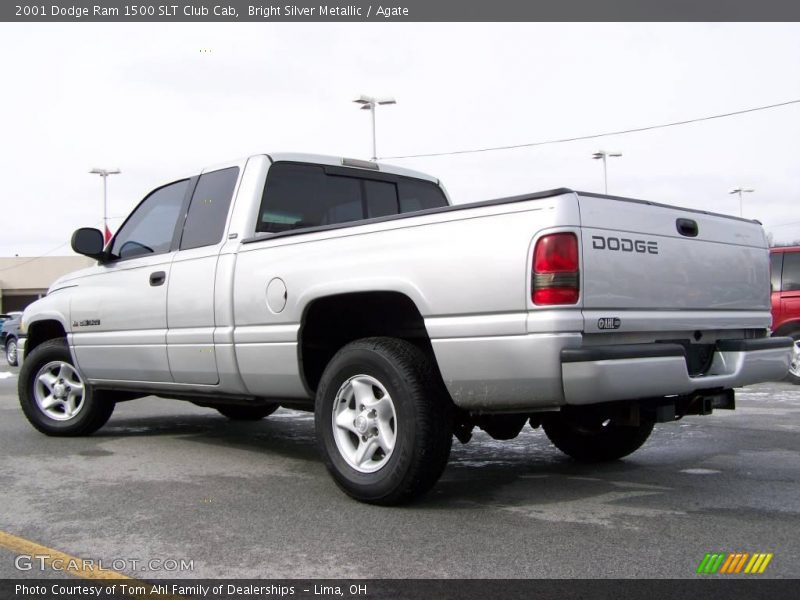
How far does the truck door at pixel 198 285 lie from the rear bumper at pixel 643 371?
2626mm

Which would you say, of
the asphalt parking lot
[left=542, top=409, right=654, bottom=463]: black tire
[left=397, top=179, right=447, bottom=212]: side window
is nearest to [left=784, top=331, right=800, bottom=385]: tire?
the asphalt parking lot

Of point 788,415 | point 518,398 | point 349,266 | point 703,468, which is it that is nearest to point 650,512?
point 518,398

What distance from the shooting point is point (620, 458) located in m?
5.89

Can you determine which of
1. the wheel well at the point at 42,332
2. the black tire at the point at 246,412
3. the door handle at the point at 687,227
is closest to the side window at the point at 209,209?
the wheel well at the point at 42,332

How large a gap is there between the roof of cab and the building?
51866 millimetres

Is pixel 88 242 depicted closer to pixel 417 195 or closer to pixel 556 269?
pixel 417 195

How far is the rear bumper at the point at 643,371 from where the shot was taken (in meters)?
3.82

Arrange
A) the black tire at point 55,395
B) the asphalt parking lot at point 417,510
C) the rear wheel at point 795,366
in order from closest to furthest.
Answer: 1. the asphalt parking lot at point 417,510
2. the black tire at point 55,395
3. the rear wheel at point 795,366

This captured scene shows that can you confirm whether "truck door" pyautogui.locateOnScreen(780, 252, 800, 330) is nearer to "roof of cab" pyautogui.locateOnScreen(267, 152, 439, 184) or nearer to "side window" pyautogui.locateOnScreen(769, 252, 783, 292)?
"side window" pyautogui.locateOnScreen(769, 252, 783, 292)

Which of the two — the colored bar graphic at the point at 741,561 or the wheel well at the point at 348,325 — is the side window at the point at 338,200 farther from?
the colored bar graphic at the point at 741,561

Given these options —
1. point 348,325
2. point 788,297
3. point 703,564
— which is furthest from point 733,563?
point 788,297

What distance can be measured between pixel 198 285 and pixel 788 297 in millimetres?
8749

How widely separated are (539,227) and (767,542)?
68.2 inches

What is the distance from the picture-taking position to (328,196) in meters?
6.03
